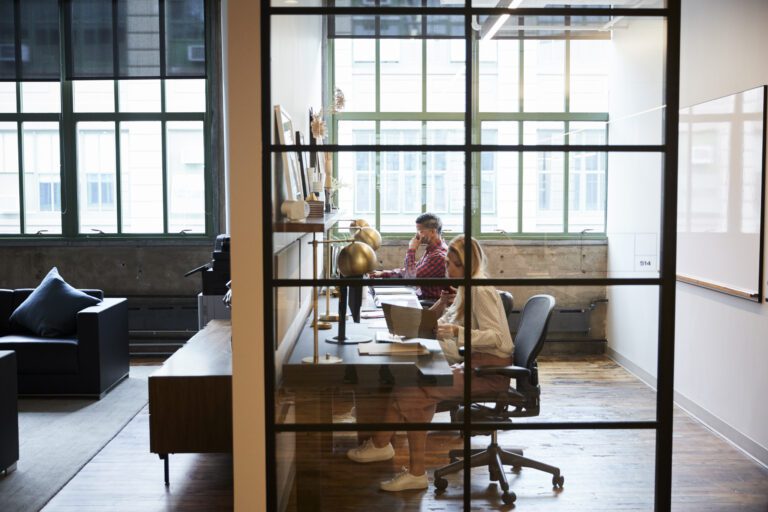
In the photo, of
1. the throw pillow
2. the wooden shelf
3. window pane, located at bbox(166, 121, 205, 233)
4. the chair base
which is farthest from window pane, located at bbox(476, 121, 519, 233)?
window pane, located at bbox(166, 121, 205, 233)

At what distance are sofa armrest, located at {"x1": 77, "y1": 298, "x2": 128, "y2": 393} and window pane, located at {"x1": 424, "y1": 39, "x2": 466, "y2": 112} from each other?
12.8 feet

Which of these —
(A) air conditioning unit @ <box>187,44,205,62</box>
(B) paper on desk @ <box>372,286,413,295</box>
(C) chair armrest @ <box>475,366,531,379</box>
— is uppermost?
(A) air conditioning unit @ <box>187,44,205,62</box>

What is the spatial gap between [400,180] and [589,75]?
924mm

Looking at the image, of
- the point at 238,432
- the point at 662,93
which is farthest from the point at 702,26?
the point at 238,432

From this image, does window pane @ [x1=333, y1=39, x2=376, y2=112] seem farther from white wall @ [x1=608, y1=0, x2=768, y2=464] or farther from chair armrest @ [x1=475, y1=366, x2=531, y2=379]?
chair armrest @ [x1=475, y1=366, x2=531, y2=379]

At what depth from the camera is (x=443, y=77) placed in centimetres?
331

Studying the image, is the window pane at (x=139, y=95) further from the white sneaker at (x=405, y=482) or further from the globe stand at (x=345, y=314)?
the white sneaker at (x=405, y=482)

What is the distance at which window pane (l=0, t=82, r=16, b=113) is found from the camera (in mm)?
8320

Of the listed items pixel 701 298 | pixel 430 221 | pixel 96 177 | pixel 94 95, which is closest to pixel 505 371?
pixel 430 221

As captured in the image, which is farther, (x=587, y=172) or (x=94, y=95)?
(x=94, y=95)

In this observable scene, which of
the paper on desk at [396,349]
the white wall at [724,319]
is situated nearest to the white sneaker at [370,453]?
the paper on desk at [396,349]

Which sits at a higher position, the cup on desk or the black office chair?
the cup on desk

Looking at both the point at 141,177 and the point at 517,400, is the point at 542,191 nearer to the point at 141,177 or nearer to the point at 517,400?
the point at 517,400

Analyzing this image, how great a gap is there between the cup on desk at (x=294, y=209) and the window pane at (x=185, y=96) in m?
5.18
